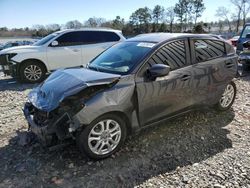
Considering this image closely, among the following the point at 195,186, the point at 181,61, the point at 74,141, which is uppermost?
the point at 181,61

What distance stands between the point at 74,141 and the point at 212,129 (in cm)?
239

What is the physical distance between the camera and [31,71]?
27.8ft

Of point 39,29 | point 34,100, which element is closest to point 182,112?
point 34,100

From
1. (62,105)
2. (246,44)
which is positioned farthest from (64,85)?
(246,44)

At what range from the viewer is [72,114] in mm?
3156

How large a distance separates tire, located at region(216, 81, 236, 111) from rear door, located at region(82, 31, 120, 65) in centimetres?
533

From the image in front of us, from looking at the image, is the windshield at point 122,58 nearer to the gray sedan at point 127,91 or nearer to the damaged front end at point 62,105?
the gray sedan at point 127,91

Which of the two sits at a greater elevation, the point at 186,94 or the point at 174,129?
the point at 186,94

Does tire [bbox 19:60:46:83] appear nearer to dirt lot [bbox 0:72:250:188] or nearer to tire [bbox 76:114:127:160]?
dirt lot [bbox 0:72:250:188]

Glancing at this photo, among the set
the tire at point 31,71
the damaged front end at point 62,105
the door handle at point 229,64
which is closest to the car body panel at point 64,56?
the tire at point 31,71

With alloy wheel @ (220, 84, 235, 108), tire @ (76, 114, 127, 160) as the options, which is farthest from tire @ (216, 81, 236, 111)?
tire @ (76, 114, 127, 160)

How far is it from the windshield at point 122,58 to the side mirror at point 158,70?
0.26 metres

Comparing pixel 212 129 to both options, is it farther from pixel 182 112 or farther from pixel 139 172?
pixel 139 172

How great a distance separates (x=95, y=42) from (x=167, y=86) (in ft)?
20.1
